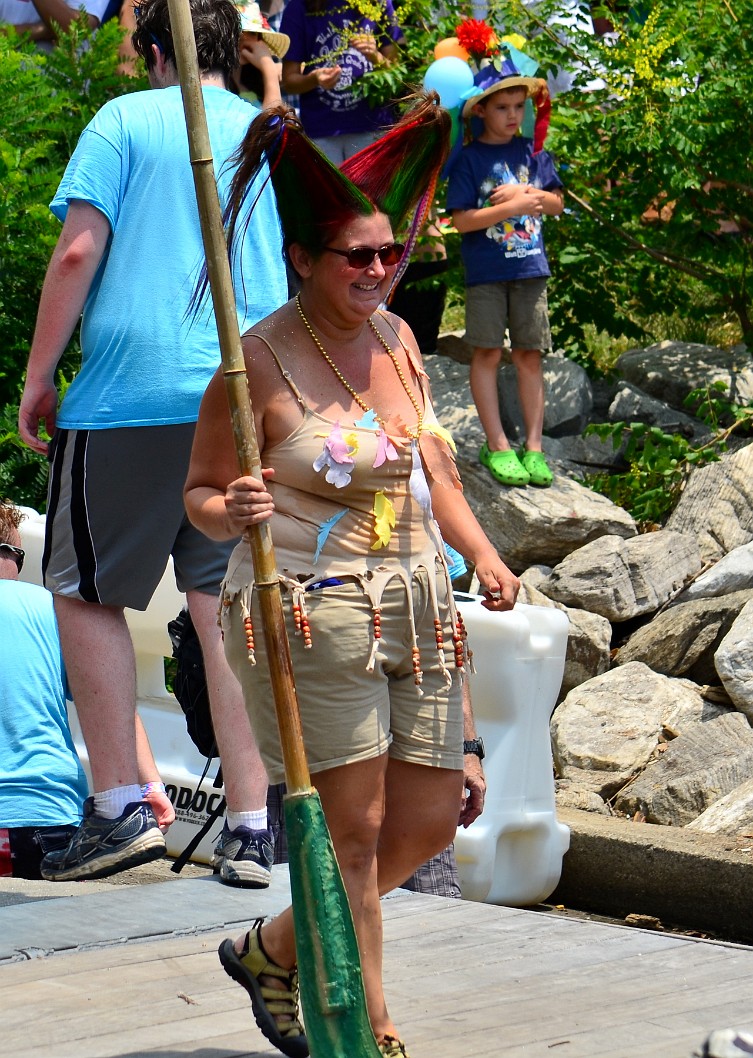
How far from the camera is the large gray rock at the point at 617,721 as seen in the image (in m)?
6.07

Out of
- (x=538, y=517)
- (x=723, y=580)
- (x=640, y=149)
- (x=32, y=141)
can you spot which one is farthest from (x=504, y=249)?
(x=32, y=141)

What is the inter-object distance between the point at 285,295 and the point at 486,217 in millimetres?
2994

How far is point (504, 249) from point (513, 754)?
304 centimetres

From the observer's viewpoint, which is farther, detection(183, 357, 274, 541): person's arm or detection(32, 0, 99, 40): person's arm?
detection(32, 0, 99, 40): person's arm

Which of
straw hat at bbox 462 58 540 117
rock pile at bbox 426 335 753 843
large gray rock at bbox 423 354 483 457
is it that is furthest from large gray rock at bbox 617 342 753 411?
straw hat at bbox 462 58 540 117

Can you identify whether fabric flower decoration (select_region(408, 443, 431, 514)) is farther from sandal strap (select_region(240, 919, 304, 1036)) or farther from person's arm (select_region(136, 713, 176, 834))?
person's arm (select_region(136, 713, 176, 834))

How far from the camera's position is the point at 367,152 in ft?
9.93

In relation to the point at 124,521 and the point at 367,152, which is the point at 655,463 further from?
the point at 367,152

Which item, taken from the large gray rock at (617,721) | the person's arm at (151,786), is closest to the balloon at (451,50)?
the large gray rock at (617,721)

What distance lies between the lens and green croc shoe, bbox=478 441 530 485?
7.32 metres

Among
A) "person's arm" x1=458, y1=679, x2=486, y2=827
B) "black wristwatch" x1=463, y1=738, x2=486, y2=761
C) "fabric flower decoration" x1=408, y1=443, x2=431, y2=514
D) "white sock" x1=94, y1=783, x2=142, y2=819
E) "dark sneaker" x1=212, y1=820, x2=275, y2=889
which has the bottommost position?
"dark sneaker" x1=212, y1=820, x2=275, y2=889

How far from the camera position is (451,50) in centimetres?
749

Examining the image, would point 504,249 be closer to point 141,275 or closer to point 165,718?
point 165,718

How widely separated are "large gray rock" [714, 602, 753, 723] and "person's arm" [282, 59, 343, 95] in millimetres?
3367
